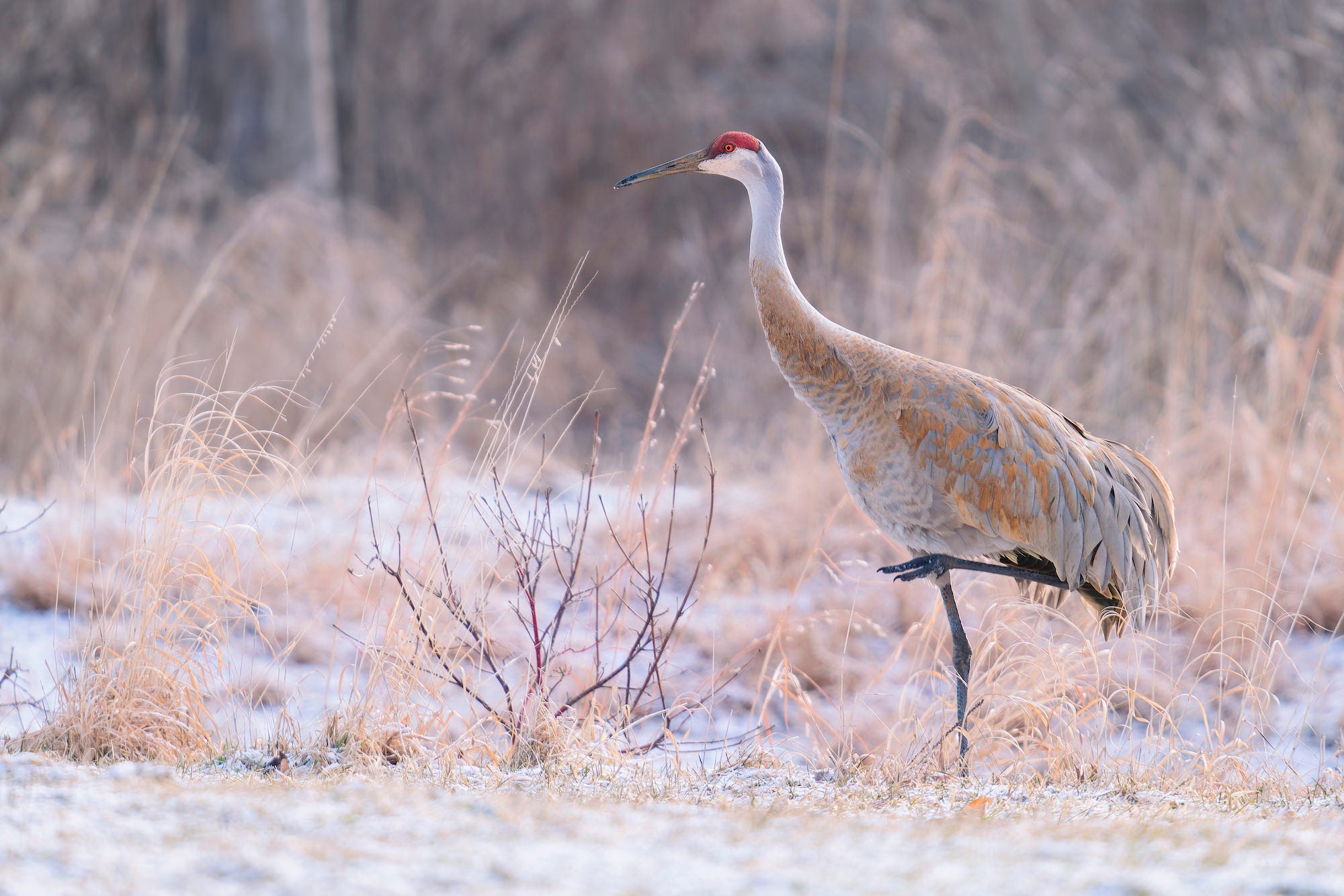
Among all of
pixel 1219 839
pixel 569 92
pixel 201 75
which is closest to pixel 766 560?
pixel 1219 839

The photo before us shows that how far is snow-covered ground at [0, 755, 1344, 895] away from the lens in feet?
5.17

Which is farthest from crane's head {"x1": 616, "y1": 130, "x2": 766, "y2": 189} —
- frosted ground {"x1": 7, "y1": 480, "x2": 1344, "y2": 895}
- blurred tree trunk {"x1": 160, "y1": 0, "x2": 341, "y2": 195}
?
blurred tree trunk {"x1": 160, "y1": 0, "x2": 341, "y2": 195}

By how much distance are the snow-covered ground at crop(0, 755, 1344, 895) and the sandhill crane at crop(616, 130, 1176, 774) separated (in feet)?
2.97

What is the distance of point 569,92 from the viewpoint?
39.9 ft

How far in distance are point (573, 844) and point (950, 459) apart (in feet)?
5.36

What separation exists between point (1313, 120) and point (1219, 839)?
259 inches

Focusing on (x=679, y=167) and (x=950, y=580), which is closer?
(x=950, y=580)

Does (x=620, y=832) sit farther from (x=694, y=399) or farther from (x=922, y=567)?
(x=694, y=399)

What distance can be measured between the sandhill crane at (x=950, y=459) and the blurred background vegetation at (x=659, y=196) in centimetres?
138

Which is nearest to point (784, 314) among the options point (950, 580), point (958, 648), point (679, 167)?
point (679, 167)

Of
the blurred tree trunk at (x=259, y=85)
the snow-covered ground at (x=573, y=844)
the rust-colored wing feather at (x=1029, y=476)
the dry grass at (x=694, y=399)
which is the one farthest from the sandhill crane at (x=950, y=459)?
the blurred tree trunk at (x=259, y=85)

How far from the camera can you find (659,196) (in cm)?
1212

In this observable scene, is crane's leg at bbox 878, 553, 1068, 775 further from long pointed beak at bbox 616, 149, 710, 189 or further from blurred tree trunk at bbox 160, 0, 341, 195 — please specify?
blurred tree trunk at bbox 160, 0, 341, 195

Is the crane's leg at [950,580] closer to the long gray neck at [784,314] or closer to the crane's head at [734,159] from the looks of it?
the long gray neck at [784,314]
